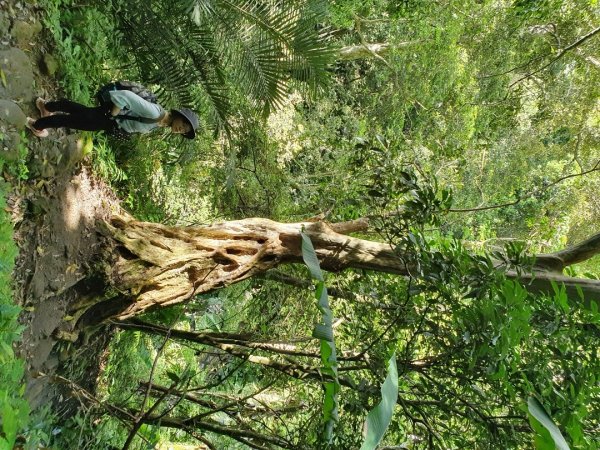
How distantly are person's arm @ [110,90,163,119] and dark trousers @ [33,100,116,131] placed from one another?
182 mm

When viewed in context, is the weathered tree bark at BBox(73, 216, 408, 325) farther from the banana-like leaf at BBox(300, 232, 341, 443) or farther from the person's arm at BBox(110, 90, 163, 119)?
the banana-like leaf at BBox(300, 232, 341, 443)

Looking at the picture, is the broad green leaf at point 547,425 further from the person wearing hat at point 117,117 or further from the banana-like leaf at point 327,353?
the person wearing hat at point 117,117

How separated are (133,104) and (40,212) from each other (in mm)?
1146

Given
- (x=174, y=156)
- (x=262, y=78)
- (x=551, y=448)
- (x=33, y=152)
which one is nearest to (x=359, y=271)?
(x=262, y=78)

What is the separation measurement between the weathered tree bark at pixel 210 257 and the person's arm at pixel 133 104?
3.92 ft

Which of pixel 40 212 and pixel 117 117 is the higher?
pixel 117 117

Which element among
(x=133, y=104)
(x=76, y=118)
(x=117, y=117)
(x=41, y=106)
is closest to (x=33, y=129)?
(x=41, y=106)

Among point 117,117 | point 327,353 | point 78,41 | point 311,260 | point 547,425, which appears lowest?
point 547,425

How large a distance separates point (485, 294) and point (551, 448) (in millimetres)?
2100

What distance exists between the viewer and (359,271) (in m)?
5.53

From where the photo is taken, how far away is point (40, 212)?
13.2ft

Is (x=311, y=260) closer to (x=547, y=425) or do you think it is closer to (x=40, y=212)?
(x=547, y=425)

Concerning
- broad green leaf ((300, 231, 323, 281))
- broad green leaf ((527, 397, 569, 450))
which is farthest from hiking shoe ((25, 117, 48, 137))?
broad green leaf ((527, 397, 569, 450))

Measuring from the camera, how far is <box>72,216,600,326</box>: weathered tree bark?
434cm
